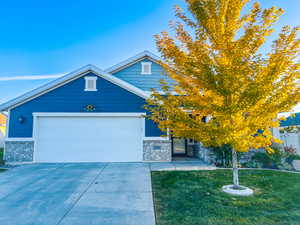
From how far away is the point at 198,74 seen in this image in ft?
14.7

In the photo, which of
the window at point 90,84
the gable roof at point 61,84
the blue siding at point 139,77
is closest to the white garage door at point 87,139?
the gable roof at point 61,84

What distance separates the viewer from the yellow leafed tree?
4.14 meters

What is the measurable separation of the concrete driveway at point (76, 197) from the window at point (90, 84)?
13.6 ft

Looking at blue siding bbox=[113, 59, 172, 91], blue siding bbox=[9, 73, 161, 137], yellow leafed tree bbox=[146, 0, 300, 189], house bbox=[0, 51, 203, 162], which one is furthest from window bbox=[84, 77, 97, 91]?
yellow leafed tree bbox=[146, 0, 300, 189]

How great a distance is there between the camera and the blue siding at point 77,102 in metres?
8.62

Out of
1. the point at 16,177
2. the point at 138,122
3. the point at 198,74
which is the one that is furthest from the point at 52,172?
the point at 198,74

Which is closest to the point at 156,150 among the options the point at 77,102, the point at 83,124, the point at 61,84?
the point at 83,124

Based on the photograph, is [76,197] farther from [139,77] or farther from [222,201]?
[139,77]

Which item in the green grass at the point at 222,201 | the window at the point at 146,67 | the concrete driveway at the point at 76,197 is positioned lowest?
the concrete driveway at the point at 76,197

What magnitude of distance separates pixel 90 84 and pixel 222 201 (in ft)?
25.4

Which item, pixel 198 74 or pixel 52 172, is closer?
pixel 198 74

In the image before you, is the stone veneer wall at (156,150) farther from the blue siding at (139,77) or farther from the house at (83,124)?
the blue siding at (139,77)

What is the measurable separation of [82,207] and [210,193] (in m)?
3.22

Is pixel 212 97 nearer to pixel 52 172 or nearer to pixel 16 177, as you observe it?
pixel 52 172
